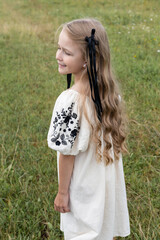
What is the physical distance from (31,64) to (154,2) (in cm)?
653

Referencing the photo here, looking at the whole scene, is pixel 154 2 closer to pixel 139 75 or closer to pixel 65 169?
pixel 139 75

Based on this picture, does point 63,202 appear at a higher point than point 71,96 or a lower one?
lower

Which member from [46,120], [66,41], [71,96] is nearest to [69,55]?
[66,41]

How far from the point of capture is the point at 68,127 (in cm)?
141

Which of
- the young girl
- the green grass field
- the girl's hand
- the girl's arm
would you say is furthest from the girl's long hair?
the green grass field

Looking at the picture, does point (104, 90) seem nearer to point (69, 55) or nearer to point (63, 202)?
point (69, 55)

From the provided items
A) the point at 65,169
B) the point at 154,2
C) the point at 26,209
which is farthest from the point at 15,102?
the point at 154,2

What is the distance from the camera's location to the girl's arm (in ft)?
4.88

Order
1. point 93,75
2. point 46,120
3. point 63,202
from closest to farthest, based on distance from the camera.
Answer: point 93,75 < point 63,202 < point 46,120

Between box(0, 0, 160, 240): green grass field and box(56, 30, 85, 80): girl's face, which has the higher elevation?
box(56, 30, 85, 80): girl's face

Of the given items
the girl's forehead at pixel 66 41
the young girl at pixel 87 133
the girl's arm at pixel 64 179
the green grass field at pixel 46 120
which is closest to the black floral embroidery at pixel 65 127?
the young girl at pixel 87 133

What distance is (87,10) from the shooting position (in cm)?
1009

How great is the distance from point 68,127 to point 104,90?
0.94 feet

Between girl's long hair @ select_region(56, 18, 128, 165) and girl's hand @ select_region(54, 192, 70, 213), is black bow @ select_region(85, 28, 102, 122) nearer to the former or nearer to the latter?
→ girl's long hair @ select_region(56, 18, 128, 165)
